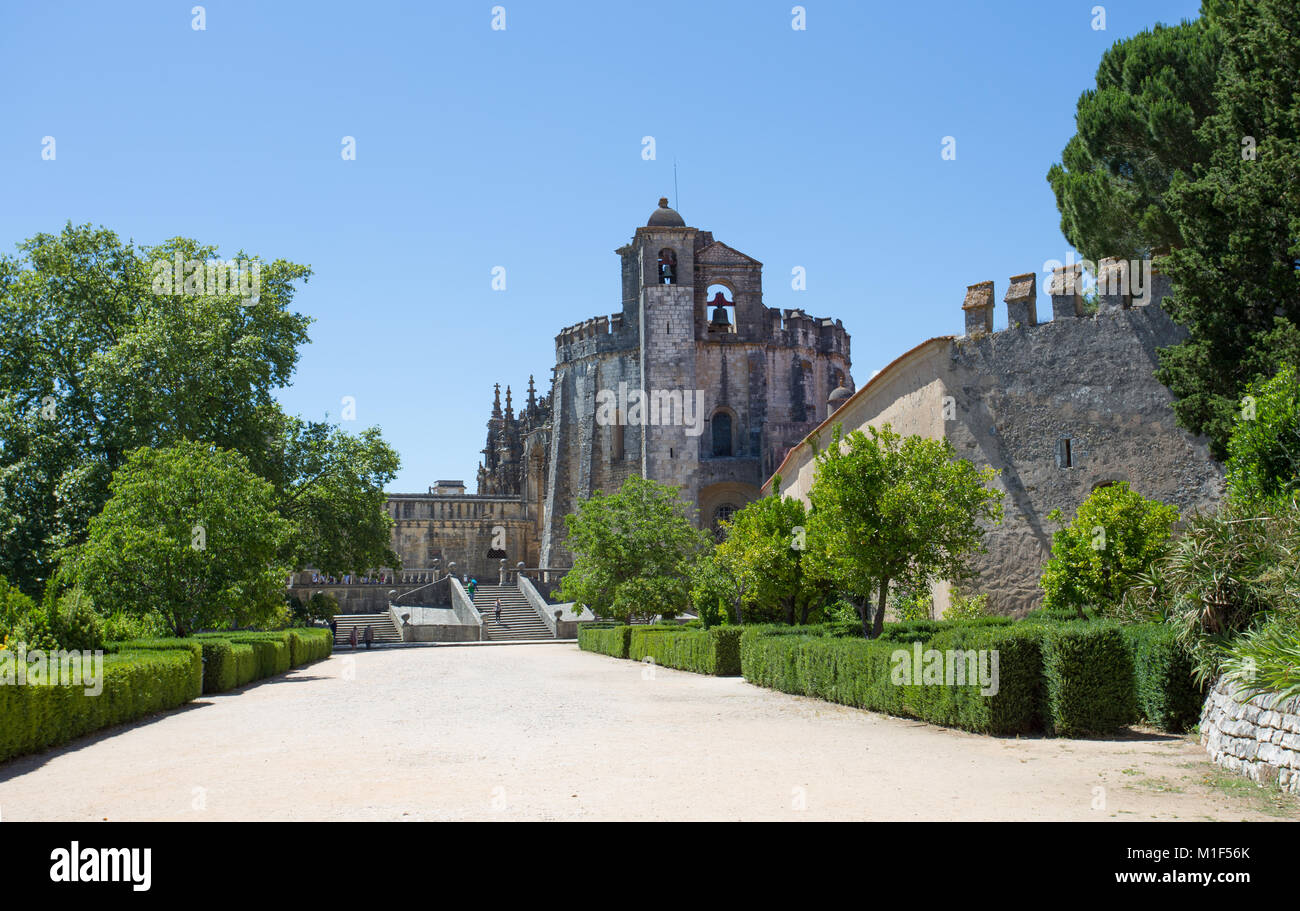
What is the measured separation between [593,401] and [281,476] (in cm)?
2309

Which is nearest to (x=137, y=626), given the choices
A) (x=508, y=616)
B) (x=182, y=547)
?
(x=182, y=547)

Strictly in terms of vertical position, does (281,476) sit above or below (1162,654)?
above

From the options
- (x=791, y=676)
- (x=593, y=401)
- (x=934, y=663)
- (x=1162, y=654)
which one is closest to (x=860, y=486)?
(x=791, y=676)

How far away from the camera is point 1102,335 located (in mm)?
21703

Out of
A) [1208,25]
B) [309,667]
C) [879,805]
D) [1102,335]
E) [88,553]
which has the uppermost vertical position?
[1208,25]

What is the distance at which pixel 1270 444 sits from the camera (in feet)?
44.5

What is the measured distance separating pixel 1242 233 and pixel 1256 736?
35.6 feet

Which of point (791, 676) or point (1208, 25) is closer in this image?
point (791, 676)

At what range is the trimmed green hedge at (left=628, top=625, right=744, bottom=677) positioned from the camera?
22656 millimetres

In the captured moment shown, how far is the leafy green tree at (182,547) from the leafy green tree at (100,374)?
765cm

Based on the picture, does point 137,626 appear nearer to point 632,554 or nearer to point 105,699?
point 105,699
